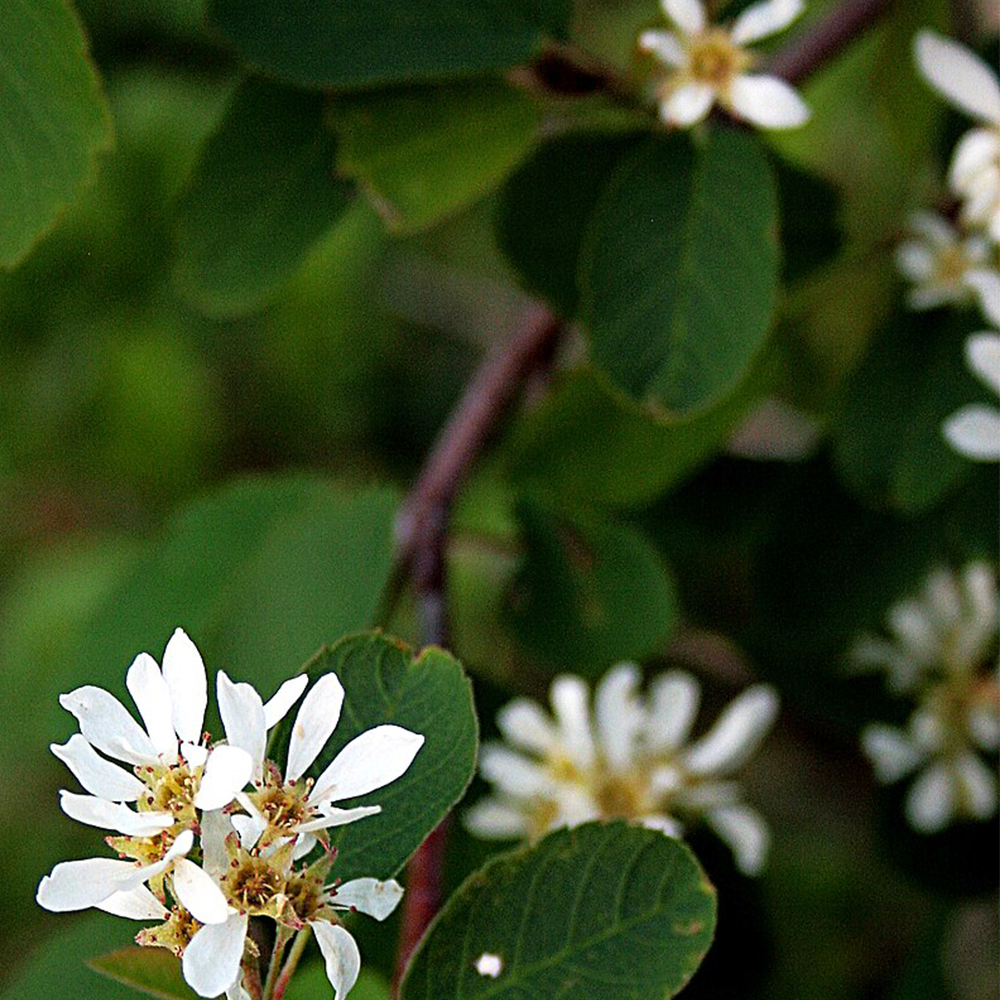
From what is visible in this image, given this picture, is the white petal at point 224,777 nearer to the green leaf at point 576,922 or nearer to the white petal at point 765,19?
the green leaf at point 576,922

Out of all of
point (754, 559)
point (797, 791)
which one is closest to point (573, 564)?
point (754, 559)

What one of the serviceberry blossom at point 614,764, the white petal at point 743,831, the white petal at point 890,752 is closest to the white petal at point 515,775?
the serviceberry blossom at point 614,764

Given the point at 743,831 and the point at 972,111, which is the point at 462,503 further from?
the point at 972,111

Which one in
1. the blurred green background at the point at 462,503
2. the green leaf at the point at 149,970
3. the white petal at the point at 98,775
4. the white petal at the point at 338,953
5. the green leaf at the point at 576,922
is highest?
the white petal at the point at 98,775

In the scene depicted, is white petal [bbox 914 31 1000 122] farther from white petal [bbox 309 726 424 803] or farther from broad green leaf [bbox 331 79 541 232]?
white petal [bbox 309 726 424 803]

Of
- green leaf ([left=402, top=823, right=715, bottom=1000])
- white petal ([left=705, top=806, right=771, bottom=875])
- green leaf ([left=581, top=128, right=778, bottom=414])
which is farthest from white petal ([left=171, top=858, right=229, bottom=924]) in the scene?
white petal ([left=705, top=806, right=771, bottom=875])

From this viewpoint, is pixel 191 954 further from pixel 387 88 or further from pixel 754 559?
pixel 754 559

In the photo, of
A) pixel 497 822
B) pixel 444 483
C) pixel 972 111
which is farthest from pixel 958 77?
pixel 497 822
